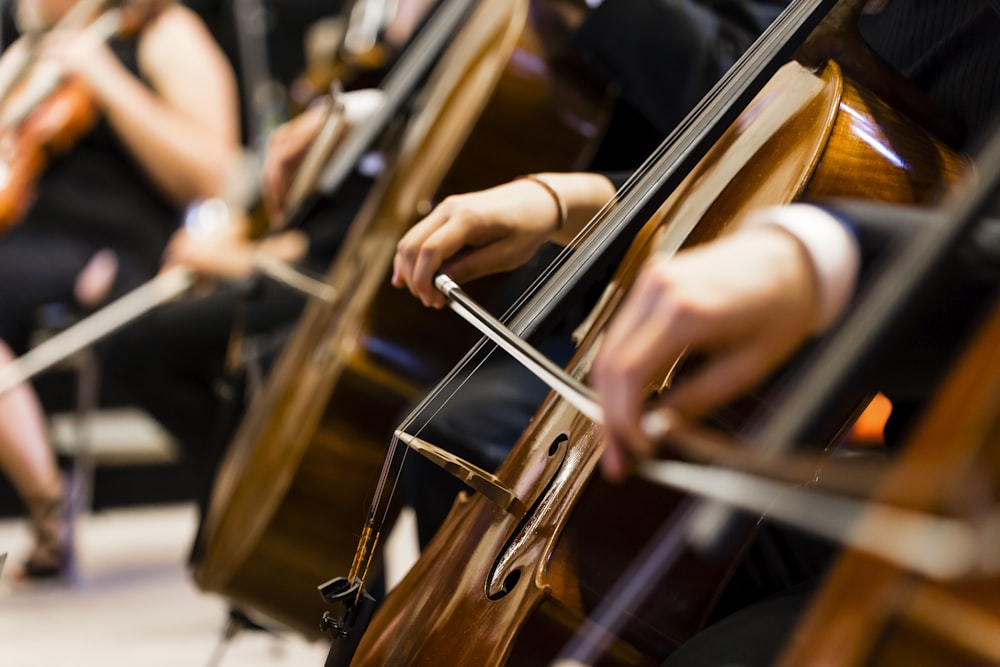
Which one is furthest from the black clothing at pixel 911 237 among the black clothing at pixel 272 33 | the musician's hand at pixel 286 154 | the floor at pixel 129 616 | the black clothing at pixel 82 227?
the black clothing at pixel 272 33

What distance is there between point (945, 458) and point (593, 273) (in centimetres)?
31

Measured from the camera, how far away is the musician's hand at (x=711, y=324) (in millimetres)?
319

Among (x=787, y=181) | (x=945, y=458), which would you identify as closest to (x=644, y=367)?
(x=945, y=458)

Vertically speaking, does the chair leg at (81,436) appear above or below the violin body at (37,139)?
below

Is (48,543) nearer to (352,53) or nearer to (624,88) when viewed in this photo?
(352,53)

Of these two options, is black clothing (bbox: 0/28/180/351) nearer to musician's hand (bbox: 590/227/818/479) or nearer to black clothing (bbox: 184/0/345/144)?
black clothing (bbox: 184/0/345/144)

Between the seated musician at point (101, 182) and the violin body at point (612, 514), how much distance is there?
4.01 ft

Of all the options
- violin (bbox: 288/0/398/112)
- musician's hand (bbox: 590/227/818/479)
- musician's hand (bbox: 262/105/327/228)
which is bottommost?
musician's hand (bbox: 590/227/818/479)

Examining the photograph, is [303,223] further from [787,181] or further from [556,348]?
[787,181]

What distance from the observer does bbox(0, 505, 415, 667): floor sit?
1242mm

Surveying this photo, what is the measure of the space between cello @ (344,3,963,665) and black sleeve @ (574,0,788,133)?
0.23m

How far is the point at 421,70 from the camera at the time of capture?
112cm

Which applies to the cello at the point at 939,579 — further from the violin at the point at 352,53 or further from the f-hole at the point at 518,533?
the violin at the point at 352,53

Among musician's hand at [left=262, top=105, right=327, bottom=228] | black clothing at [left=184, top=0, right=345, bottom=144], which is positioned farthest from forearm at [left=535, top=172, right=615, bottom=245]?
black clothing at [left=184, top=0, right=345, bottom=144]
